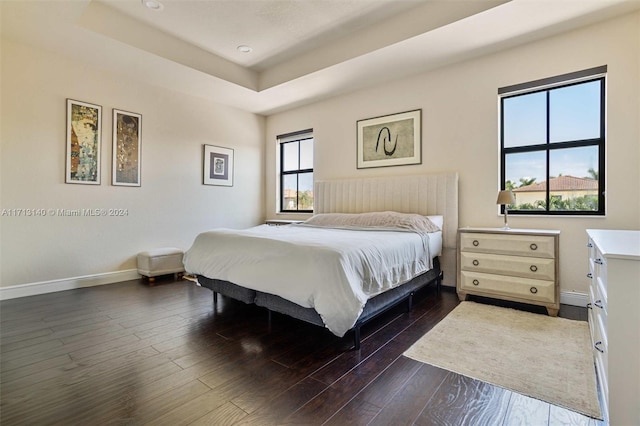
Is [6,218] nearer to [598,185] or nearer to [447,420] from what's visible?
[447,420]

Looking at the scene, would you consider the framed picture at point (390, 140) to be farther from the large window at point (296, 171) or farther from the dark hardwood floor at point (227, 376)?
the dark hardwood floor at point (227, 376)

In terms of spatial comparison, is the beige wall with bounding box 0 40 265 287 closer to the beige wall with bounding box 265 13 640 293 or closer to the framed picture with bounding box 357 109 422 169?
the beige wall with bounding box 265 13 640 293

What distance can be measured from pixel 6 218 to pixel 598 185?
6.19 metres

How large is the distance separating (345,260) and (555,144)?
9.19 feet

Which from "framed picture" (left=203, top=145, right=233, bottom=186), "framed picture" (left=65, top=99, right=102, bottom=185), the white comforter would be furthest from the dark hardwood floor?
"framed picture" (left=203, top=145, right=233, bottom=186)

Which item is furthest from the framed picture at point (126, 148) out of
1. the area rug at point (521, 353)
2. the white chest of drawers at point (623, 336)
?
the white chest of drawers at point (623, 336)

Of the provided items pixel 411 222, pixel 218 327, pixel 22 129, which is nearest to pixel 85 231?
pixel 22 129

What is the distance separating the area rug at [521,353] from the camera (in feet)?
5.40

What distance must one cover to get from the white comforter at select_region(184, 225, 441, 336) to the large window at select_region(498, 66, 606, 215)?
148 cm

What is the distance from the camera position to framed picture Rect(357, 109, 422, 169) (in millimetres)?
4047

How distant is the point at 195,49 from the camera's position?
154 inches

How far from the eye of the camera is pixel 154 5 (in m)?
3.06

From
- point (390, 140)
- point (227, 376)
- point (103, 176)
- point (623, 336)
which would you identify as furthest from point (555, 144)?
point (103, 176)

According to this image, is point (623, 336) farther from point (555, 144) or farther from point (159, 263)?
point (159, 263)
